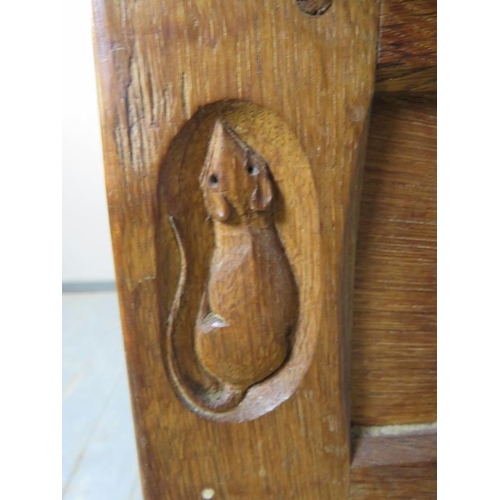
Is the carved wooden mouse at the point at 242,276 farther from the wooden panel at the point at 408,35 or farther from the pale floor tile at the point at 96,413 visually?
the pale floor tile at the point at 96,413

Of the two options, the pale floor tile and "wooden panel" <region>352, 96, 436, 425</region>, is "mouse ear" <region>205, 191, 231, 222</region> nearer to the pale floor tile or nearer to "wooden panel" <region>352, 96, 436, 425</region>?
"wooden panel" <region>352, 96, 436, 425</region>

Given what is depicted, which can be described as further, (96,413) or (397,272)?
(96,413)

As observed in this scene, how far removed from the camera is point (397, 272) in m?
0.29

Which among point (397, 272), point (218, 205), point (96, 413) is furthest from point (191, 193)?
point (96, 413)

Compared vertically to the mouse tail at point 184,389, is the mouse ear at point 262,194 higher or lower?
higher

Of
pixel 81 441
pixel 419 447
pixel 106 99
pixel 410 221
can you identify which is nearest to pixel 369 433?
pixel 419 447

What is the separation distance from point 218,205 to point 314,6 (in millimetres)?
112

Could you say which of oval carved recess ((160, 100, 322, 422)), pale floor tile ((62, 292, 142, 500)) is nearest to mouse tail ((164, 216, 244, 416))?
oval carved recess ((160, 100, 322, 422))

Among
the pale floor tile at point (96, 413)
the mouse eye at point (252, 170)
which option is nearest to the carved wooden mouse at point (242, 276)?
the mouse eye at point (252, 170)

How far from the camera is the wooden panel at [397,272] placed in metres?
0.27

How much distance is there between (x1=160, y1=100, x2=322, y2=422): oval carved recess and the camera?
25cm

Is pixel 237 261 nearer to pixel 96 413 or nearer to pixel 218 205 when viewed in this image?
pixel 218 205

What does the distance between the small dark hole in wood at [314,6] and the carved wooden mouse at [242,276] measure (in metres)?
0.07

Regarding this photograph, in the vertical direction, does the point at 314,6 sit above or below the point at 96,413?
above
